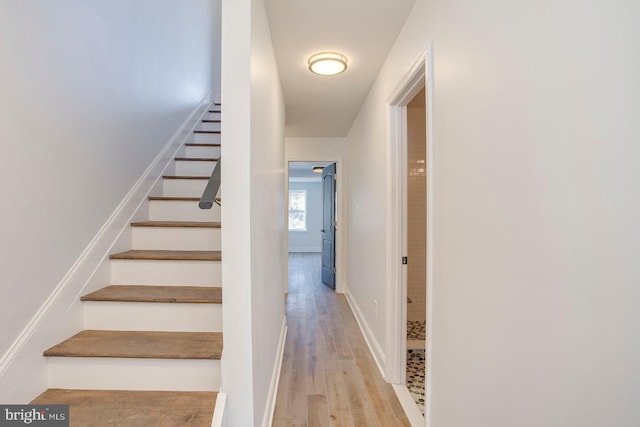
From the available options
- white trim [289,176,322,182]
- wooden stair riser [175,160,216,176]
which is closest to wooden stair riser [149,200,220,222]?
wooden stair riser [175,160,216,176]

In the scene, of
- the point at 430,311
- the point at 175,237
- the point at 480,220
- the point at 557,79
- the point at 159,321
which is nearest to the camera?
the point at 557,79

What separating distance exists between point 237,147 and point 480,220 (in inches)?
38.7

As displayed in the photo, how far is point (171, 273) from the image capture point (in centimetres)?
182

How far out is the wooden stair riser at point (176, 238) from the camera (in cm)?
205

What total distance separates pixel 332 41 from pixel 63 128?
1677 mm

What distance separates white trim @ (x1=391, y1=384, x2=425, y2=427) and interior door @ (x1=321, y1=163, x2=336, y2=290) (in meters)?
2.65

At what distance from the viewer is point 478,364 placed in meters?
1.00

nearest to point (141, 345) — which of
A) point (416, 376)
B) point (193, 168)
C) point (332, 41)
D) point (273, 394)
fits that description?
point (273, 394)

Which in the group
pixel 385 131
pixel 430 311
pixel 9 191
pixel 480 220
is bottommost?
pixel 430 311

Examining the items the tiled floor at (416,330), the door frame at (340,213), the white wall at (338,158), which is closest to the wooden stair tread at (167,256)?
the tiled floor at (416,330)

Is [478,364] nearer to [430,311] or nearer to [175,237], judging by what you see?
[430,311]

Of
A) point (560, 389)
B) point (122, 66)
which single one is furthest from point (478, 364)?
point (122, 66)

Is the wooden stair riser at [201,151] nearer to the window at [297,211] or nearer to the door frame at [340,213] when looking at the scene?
the door frame at [340,213]

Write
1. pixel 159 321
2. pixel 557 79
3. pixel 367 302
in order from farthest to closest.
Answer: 1. pixel 367 302
2. pixel 159 321
3. pixel 557 79
